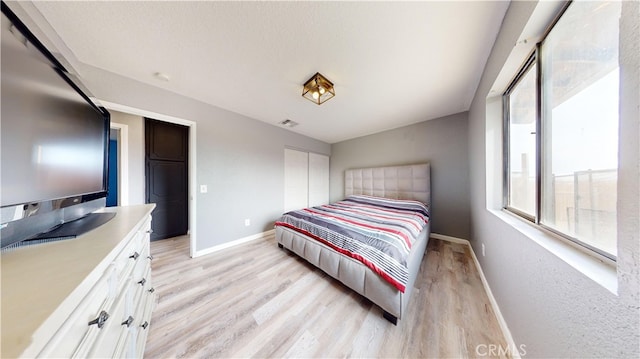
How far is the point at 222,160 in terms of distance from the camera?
8.60 feet

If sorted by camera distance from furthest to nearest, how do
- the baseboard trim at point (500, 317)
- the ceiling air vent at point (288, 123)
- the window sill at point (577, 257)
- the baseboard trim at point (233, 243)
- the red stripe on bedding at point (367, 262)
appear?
the ceiling air vent at point (288, 123) < the baseboard trim at point (233, 243) < the red stripe on bedding at point (367, 262) < the baseboard trim at point (500, 317) < the window sill at point (577, 257)

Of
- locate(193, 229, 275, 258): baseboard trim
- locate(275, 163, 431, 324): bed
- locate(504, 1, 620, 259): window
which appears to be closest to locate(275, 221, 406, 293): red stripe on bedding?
locate(275, 163, 431, 324): bed

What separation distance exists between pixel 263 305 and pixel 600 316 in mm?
1814

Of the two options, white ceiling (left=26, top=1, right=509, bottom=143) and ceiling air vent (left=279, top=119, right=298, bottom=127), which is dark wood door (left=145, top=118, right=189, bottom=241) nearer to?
white ceiling (left=26, top=1, right=509, bottom=143)

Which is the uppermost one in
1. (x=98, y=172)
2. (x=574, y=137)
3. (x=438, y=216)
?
(x=574, y=137)

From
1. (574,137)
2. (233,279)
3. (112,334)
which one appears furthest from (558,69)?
(233,279)

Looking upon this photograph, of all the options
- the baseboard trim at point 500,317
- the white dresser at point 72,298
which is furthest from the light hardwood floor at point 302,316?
the white dresser at point 72,298

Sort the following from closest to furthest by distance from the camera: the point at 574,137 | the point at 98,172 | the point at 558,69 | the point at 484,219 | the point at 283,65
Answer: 1. the point at 574,137
2. the point at 558,69
3. the point at 98,172
4. the point at 283,65
5. the point at 484,219

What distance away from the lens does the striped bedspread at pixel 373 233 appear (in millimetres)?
1382

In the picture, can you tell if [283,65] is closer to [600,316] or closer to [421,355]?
[600,316]

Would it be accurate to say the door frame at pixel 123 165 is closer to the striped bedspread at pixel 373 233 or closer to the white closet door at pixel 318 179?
the striped bedspread at pixel 373 233

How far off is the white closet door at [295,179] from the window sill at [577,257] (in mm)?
3129

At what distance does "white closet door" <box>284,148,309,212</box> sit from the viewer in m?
3.56

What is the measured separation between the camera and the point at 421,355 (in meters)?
1.10
